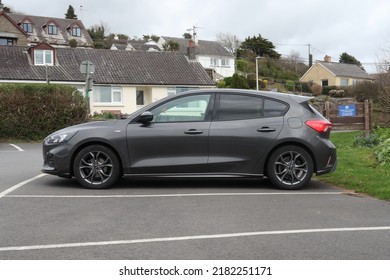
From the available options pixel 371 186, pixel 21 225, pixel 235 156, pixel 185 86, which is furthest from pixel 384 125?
pixel 185 86

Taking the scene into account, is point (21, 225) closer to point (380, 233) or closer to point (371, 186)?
point (380, 233)

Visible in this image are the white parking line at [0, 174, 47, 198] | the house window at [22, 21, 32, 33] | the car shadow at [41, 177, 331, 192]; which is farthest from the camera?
the house window at [22, 21, 32, 33]

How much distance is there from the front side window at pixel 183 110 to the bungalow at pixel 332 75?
74758 millimetres

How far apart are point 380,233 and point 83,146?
4.61 metres

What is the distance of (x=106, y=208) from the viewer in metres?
6.43

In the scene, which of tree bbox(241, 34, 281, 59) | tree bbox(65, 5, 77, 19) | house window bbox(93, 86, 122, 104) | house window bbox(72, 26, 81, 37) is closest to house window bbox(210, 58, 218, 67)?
tree bbox(241, 34, 281, 59)

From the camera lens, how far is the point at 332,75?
8050 cm

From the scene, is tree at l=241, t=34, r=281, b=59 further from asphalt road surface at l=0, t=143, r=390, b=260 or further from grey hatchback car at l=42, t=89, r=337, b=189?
grey hatchback car at l=42, t=89, r=337, b=189

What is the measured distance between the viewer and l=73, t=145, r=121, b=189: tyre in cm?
769

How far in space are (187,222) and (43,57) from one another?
116 ft

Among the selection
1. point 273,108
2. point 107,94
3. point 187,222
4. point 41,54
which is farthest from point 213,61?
point 187,222

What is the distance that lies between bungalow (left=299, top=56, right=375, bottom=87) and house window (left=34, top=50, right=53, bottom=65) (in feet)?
169

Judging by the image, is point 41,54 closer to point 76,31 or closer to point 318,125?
point 318,125

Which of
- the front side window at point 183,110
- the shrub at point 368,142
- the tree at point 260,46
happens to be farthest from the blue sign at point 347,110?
the tree at point 260,46
